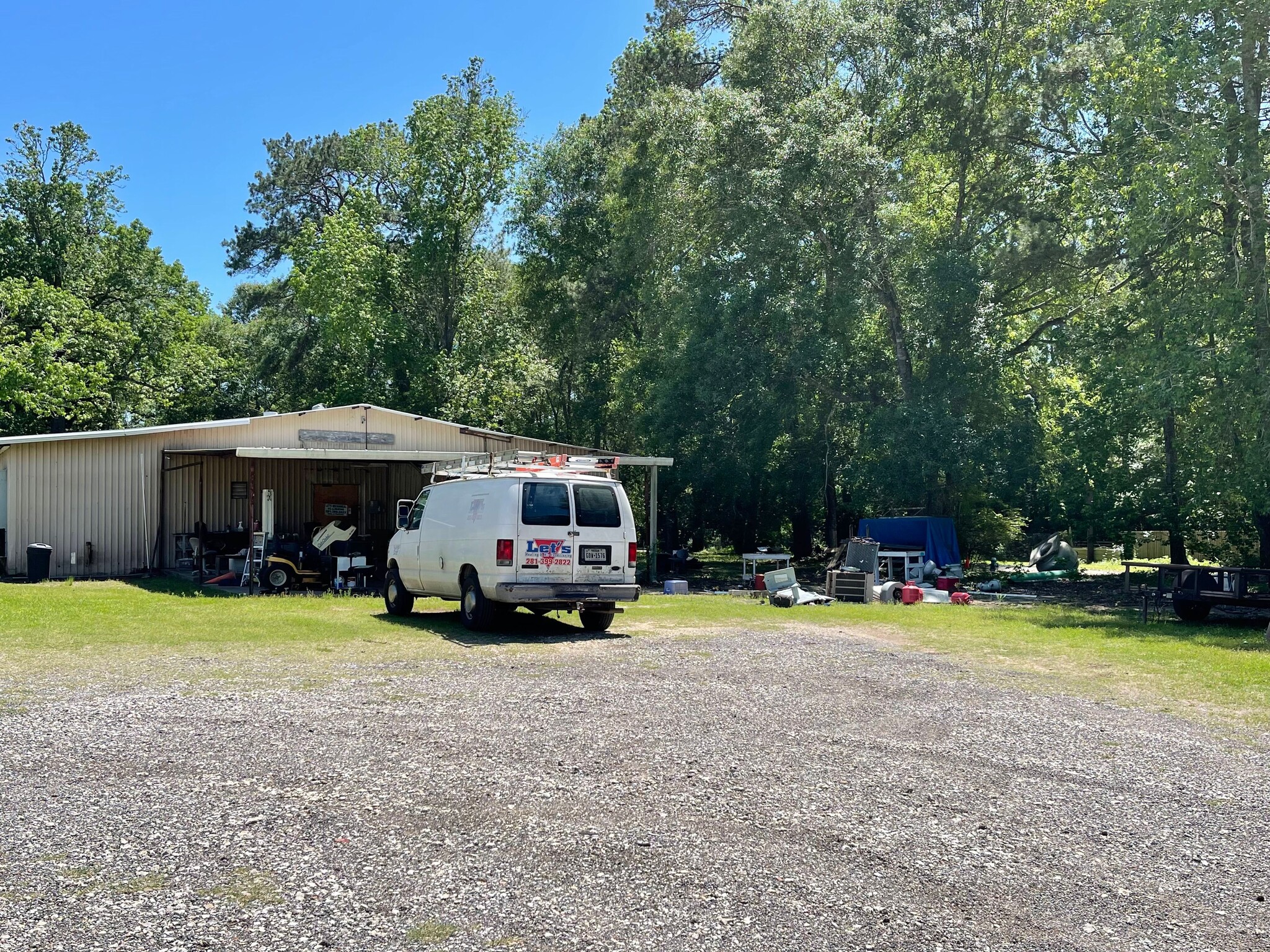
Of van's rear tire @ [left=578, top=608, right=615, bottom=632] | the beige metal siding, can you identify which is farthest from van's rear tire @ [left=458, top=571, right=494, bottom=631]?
the beige metal siding

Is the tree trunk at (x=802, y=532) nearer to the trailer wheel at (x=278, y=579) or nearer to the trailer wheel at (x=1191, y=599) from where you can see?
the trailer wheel at (x=1191, y=599)

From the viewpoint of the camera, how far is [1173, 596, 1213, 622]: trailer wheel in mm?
16672

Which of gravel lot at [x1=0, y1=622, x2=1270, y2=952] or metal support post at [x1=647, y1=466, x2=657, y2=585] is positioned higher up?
metal support post at [x1=647, y1=466, x2=657, y2=585]

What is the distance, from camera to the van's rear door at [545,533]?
13.2 m

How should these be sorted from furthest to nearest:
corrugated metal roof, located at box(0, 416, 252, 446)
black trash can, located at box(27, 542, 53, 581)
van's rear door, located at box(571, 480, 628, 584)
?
corrugated metal roof, located at box(0, 416, 252, 446) → black trash can, located at box(27, 542, 53, 581) → van's rear door, located at box(571, 480, 628, 584)

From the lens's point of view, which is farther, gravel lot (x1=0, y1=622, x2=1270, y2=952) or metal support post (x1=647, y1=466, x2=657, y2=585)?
metal support post (x1=647, y1=466, x2=657, y2=585)

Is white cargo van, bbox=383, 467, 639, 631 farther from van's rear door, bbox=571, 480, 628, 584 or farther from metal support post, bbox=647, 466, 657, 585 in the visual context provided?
metal support post, bbox=647, 466, 657, 585

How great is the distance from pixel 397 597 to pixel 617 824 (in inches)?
419

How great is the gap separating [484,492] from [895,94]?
64.6 feet

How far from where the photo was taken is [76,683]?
372 inches

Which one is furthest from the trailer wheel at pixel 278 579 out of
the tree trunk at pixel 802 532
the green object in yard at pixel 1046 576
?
the tree trunk at pixel 802 532

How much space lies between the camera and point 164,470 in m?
22.3

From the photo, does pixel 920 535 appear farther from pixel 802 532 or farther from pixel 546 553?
pixel 546 553

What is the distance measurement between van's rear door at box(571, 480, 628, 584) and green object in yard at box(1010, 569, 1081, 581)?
A: 15.5 m
